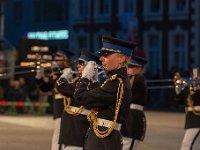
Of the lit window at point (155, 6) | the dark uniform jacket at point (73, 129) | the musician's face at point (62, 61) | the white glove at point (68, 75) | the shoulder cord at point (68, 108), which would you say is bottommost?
the dark uniform jacket at point (73, 129)

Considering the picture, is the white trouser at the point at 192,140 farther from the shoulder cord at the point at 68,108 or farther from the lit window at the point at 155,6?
the lit window at the point at 155,6

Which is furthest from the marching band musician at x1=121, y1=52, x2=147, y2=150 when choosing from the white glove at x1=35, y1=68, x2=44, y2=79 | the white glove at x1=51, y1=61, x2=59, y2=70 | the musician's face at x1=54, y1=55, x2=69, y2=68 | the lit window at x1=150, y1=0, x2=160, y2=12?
the lit window at x1=150, y1=0, x2=160, y2=12

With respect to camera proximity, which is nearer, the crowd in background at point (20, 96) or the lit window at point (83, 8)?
A: the crowd in background at point (20, 96)

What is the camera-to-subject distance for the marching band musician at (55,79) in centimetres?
1201

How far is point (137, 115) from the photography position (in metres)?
11.4

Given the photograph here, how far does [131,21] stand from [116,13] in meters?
2.34

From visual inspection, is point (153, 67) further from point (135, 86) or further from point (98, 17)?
point (135, 86)

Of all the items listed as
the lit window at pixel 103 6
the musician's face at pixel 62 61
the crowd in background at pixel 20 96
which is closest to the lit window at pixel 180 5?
the lit window at pixel 103 6

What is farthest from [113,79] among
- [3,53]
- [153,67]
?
[153,67]

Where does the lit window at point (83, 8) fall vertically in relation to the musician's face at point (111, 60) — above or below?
below

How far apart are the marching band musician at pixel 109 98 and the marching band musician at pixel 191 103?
3689 millimetres

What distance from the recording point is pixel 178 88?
1198 cm

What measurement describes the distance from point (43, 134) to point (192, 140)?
7.49 meters

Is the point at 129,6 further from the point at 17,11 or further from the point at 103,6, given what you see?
the point at 17,11
